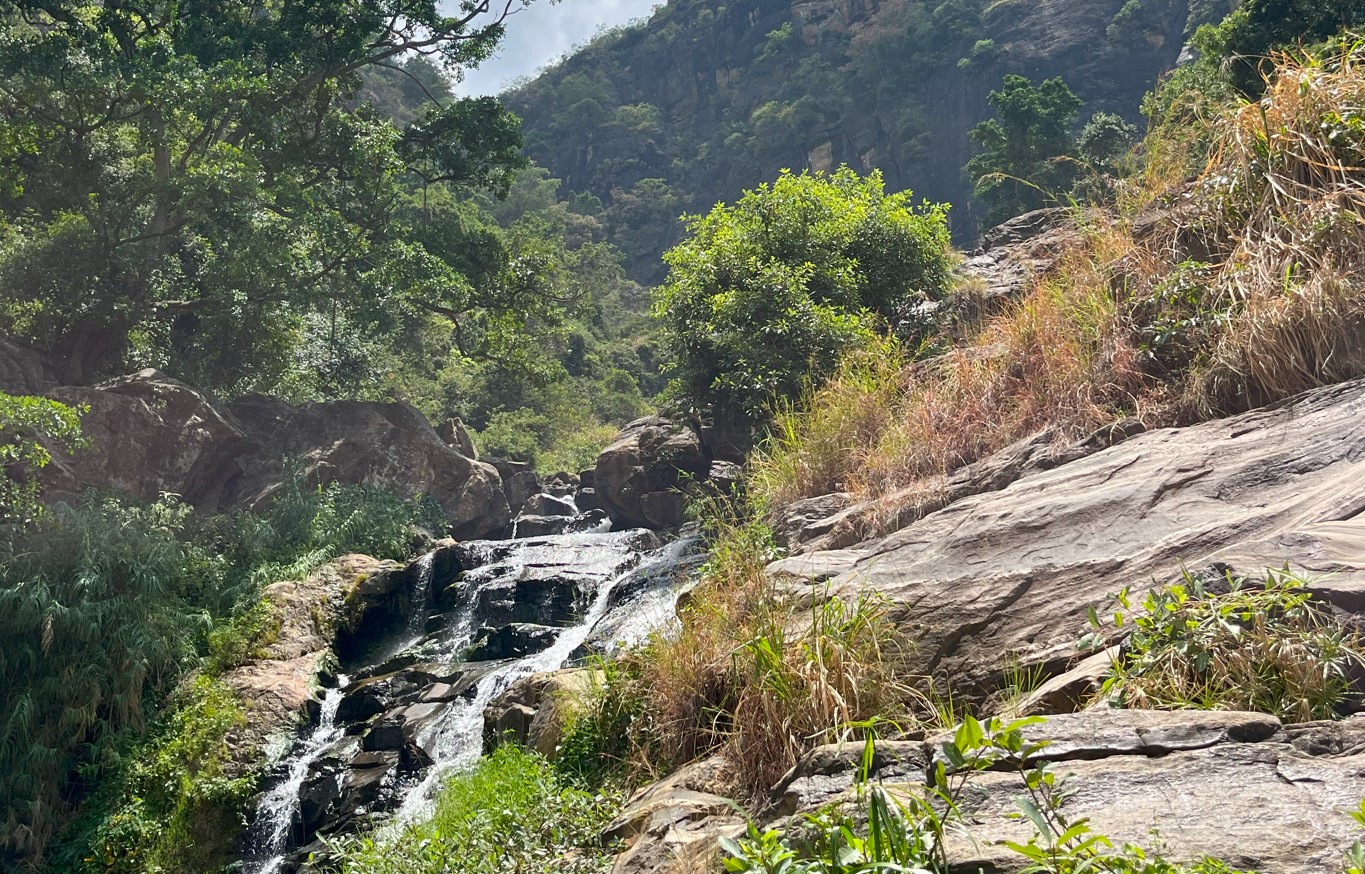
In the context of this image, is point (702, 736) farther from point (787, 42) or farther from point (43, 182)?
point (787, 42)

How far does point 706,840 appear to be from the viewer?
3348 mm

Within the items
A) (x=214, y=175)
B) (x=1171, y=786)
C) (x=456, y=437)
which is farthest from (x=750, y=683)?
(x=456, y=437)

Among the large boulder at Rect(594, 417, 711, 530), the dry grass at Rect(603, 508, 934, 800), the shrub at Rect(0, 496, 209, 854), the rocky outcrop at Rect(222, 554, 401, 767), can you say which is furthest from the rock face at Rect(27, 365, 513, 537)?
the dry grass at Rect(603, 508, 934, 800)

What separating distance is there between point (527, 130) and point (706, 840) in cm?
7795

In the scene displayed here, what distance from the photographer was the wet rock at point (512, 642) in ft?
35.4

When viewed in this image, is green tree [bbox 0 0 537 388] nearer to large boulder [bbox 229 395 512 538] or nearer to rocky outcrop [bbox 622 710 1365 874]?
large boulder [bbox 229 395 512 538]

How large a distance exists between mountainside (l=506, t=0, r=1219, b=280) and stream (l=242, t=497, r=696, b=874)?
152ft

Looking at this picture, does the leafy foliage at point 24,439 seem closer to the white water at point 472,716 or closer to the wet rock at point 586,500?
the white water at point 472,716

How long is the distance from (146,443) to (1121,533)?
47.6ft

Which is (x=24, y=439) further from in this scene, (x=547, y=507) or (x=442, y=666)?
(x=547, y=507)

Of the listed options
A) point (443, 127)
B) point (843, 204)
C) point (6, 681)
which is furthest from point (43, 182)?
point (843, 204)

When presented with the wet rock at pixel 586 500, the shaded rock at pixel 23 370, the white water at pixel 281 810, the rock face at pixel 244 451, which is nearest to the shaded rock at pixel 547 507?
the wet rock at pixel 586 500

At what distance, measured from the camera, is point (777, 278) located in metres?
11.8

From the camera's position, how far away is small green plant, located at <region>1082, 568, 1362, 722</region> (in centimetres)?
293
